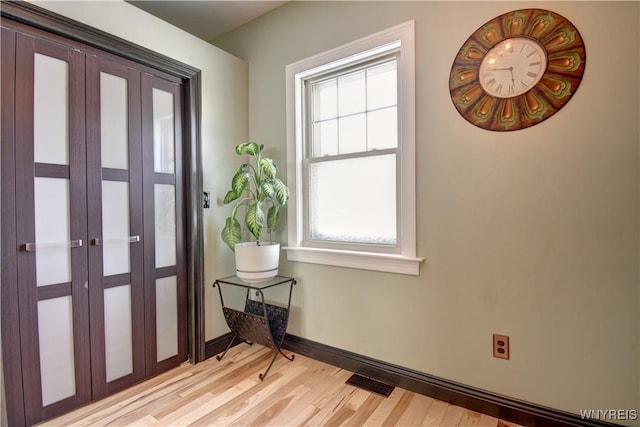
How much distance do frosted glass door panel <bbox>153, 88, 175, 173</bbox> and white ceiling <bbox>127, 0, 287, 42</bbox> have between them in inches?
30.6

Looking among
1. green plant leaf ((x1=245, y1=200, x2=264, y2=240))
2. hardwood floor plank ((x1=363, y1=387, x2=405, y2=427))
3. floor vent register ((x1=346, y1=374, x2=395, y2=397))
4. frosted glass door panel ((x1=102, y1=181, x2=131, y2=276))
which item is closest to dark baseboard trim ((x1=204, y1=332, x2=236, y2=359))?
frosted glass door panel ((x1=102, y1=181, x2=131, y2=276))

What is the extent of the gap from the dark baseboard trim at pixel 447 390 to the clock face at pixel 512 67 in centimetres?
158

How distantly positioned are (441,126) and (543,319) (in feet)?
3.69

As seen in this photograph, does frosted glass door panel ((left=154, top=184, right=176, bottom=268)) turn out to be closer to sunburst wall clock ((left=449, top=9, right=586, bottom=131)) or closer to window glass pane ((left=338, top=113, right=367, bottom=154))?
window glass pane ((left=338, top=113, right=367, bottom=154))

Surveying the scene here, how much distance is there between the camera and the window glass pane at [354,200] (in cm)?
205

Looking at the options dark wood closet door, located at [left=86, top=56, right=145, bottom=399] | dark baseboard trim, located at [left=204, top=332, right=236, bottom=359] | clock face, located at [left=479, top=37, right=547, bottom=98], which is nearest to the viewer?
clock face, located at [left=479, top=37, right=547, bottom=98]

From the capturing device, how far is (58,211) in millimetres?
1687

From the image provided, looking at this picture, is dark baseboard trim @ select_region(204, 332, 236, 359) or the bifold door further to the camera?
dark baseboard trim @ select_region(204, 332, 236, 359)

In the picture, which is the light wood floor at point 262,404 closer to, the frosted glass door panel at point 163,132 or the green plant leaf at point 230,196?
the green plant leaf at point 230,196

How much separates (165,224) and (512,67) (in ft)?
7.47

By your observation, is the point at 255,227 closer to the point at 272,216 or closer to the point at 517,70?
the point at 272,216

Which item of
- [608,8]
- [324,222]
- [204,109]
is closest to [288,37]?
[204,109]

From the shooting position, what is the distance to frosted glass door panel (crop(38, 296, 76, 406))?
5.40ft

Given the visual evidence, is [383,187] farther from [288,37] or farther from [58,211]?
[58,211]
